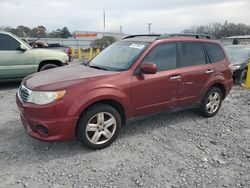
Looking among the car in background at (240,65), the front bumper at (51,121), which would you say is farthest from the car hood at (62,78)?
the car in background at (240,65)

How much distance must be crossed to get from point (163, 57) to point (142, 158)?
1834mm

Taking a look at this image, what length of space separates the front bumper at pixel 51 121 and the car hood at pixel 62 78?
0.26 metres

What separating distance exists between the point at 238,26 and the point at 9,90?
6365cm

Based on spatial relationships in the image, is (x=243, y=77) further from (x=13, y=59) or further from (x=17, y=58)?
(x=13, y=59)

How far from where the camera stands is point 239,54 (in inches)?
411

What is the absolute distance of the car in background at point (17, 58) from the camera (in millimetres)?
8016

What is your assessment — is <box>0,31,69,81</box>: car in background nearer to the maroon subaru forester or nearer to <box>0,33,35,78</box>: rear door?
<box>0,33,35,78</box>: rear door

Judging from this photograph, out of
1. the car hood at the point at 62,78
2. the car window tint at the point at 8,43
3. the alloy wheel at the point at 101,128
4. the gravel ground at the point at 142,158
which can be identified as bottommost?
the gravel ground at the point at 142,158

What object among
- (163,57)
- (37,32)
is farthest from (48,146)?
(37,32)

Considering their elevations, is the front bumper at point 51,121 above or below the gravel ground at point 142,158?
above

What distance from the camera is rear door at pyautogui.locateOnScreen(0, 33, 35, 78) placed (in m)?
8.00

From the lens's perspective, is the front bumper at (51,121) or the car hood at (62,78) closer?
the front bumper at (51,121)

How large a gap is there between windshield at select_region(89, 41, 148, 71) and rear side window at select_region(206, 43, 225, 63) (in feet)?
5.48

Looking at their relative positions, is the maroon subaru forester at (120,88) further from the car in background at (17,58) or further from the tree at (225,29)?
the tree at (225,29)
